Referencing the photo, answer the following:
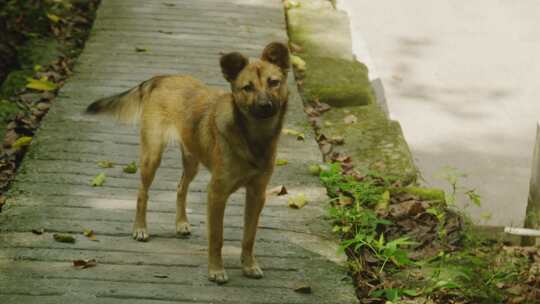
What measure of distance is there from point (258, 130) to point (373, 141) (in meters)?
3.09

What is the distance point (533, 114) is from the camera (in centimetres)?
1157

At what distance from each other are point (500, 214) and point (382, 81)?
12.6ft

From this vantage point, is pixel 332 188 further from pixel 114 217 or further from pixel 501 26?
pixel 501 26

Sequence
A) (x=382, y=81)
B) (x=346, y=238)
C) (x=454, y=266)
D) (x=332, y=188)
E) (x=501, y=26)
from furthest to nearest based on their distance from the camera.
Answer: (x=501, y=26), (x=382, y=81), (x=332, y=188), (x=346, y=238), (x=454, y=266)

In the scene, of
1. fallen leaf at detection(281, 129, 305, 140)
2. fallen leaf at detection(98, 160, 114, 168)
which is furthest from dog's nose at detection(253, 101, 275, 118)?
fallen leaf at detection(281, 129, 305, 140)

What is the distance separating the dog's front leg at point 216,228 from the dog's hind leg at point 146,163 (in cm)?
66

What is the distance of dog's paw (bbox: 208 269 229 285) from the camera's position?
5363 millimetres

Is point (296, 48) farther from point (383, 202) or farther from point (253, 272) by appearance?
point (253, 272)

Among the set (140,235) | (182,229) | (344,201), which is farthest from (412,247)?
(140,235)

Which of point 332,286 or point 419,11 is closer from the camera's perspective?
point 332,286

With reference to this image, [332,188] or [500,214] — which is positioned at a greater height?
[332,188]

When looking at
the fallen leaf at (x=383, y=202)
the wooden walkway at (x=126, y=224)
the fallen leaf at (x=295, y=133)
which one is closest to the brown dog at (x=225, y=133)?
the wooden walkway at (x=126, y=224)

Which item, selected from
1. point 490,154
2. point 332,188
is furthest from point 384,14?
point 332,188

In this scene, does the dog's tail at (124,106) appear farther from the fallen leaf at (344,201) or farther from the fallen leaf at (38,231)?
the fallen leaf at (344,201)
